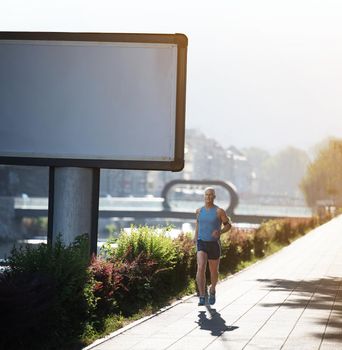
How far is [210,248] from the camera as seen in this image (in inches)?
583

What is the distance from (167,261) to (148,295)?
160 centimetres

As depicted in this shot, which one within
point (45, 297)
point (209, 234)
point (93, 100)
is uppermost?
point (93, 100)

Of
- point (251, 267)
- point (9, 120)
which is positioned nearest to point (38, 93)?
point (9, 120)

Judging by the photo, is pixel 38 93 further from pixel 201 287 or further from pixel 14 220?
pixel 14 220

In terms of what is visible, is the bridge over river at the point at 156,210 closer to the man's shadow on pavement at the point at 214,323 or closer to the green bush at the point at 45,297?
the man's shadow on pavement at the point at 214,323

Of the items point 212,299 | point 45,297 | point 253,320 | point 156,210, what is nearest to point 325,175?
point 156,210

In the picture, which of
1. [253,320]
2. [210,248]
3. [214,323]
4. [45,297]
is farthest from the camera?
[210,248]

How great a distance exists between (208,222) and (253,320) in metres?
2.13

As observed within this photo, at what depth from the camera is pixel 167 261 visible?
52.7 feet

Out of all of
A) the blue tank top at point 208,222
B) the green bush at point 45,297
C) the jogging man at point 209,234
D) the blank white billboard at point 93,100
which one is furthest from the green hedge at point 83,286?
the blank white billboard at point 93,100

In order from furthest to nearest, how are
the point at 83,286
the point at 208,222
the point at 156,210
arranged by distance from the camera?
the point at 156,210, the point at 208,222, the point at 83,286

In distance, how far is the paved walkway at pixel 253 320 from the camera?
35.7ft

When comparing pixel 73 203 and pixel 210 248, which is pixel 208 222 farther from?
pixel 73 203

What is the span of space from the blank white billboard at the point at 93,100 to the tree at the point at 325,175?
83200 mm
